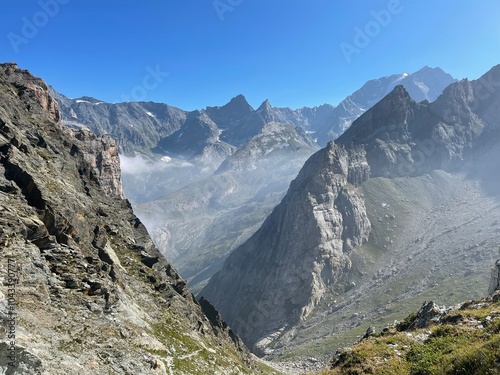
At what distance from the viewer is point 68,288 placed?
41281mm

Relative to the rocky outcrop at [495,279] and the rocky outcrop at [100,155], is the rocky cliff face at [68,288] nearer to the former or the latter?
the rocky outcrop at [495,279]

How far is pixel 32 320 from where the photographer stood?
103 feet

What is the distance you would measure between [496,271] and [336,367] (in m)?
41.6

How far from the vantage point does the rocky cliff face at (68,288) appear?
3058cm

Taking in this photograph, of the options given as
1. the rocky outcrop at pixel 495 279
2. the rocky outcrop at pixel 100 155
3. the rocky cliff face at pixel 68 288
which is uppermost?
the rocky outcrop at pixel 100 155

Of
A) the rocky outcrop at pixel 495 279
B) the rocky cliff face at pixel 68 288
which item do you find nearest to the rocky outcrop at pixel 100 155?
the rocky cliff face at pixel 68 288

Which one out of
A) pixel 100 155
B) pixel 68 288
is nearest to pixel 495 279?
pixel 68 288

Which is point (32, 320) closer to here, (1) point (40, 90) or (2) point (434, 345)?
(2) point (434, 345)

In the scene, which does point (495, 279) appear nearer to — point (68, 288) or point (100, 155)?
point (68, 288)

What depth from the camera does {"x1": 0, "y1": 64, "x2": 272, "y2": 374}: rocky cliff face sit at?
3058 cm

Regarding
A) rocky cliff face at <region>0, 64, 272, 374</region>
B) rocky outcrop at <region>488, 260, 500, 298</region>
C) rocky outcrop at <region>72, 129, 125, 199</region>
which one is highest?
rocky outcrop at <region>72, 129, 125, 199</region>

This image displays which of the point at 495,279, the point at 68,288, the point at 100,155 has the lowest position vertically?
the point at 495,279

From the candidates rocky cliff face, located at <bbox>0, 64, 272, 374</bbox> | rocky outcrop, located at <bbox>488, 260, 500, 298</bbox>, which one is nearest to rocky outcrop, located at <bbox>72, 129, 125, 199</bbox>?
rocky cliff face, located at <bbox>0, 64, 272, 374</bbox>

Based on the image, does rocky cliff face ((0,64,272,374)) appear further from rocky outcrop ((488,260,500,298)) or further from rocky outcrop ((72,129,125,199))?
rocky outcrop ((72,129,125,199))
